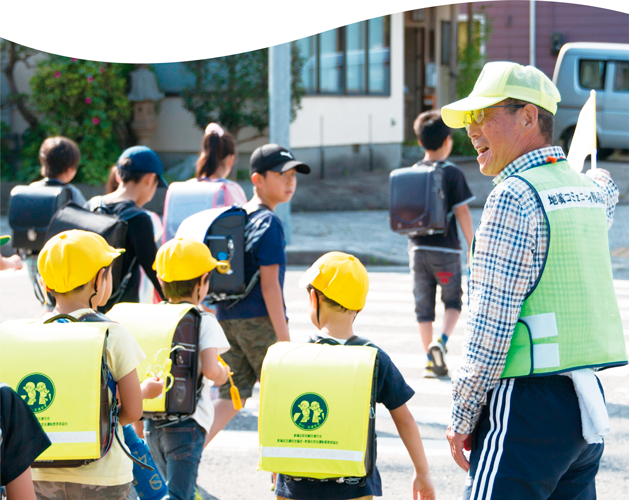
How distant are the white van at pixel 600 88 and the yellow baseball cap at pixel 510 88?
17936 millimetres

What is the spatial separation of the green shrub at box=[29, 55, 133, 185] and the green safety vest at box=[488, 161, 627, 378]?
1401 cm

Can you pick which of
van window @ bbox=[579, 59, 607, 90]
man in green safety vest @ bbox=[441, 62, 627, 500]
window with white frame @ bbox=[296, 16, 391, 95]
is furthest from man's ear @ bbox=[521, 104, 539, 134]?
van window @ bbox=[579, 59, 607, 90]

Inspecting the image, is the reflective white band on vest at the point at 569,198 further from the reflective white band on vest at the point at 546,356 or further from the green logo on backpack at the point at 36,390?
the green logo on backpack at the point at 36,390

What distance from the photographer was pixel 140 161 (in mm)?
4859

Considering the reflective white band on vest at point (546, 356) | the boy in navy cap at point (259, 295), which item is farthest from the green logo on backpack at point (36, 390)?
the boy in navy cap at point (259, 295)

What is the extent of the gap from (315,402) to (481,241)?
0.82 m

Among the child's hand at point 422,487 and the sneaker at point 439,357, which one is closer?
the child's hand at point 422,487

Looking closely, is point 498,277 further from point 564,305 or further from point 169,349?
point 169,349

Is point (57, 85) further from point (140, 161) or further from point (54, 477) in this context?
point (54, 477)

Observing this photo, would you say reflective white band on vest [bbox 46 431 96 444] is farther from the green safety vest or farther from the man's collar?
the man's collar

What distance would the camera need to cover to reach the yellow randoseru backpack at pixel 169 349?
347cm

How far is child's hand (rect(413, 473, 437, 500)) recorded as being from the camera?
9.96 ft

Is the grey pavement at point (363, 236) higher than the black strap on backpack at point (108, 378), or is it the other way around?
the black strap on backpack at point (108, 378)

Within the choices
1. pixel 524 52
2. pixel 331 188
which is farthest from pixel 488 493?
pixel 524 52
